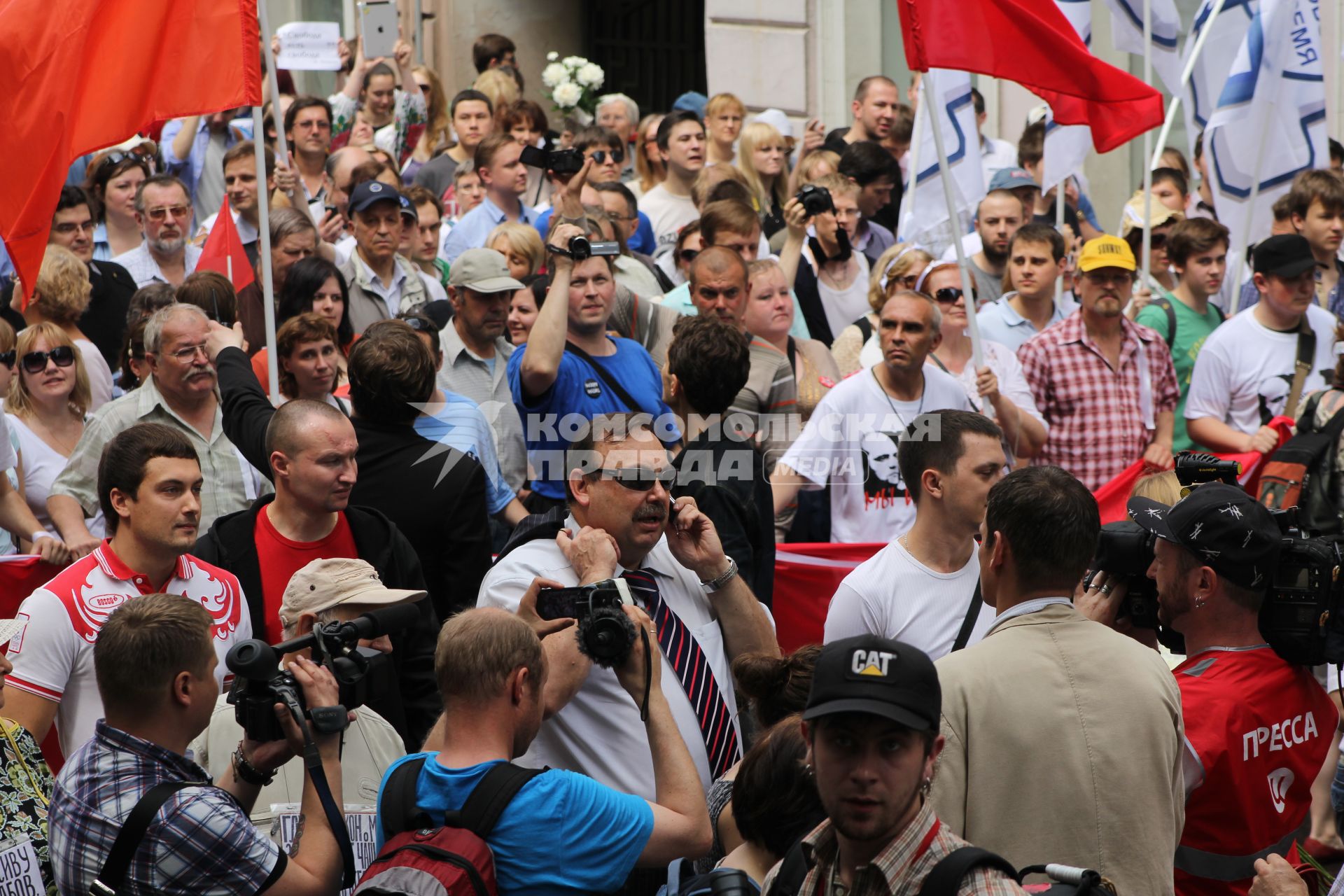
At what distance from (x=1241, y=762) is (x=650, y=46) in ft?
58.2

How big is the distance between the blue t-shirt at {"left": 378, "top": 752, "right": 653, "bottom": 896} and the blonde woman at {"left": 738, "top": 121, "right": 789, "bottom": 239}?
8.93 m

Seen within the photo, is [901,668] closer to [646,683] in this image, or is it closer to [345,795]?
[646,683]

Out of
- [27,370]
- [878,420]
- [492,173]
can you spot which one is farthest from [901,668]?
[492,173]

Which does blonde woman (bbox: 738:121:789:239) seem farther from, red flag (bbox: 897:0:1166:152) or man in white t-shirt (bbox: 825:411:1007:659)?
man in white t-shirt (bbox: 825:411:1007:659)

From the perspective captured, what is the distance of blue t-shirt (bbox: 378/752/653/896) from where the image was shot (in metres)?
3.64

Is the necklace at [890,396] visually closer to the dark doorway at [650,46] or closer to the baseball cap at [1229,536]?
the baseball cap at [1229,536]

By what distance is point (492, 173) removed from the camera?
1059cm

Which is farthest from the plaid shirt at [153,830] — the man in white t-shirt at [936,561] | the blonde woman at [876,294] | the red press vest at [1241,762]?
the blonde woman at [876,294]

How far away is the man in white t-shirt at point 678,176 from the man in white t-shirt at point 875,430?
4.42 meters

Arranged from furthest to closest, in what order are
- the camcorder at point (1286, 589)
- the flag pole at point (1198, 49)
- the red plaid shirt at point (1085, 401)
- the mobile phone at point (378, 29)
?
the mobile phone at point (378, 29) < the flag pole at point (1198, 49) < the red plaid shirt at point (1085, 401) < the camcorder at point (1286, 589)

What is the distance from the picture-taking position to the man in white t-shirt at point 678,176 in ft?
38.1

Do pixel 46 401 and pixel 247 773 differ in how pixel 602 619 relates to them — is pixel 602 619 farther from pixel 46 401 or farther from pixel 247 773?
pixel 46 401

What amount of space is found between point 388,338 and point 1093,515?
284 cm

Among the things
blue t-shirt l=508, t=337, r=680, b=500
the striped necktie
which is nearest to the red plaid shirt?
blue t-shirt l=508, t=337, r=680, b=500
